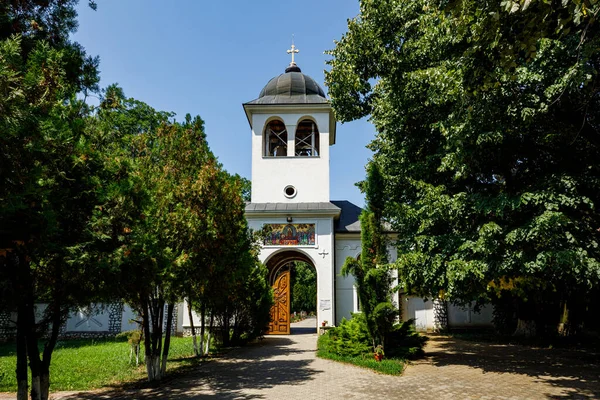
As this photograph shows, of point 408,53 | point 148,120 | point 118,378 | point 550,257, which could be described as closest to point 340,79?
point 408,53

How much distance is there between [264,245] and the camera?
1995 centimetres

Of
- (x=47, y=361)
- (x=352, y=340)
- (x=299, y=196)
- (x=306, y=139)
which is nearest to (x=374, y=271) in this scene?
(x=352, y=340)

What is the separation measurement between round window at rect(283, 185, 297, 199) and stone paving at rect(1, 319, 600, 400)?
8.95m

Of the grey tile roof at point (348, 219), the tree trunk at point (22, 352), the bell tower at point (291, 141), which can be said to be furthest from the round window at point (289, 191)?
the tree trunk at point (22, 352)

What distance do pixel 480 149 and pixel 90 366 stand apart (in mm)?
11234

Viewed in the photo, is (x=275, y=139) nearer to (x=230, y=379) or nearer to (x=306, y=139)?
(x=306, y=139)

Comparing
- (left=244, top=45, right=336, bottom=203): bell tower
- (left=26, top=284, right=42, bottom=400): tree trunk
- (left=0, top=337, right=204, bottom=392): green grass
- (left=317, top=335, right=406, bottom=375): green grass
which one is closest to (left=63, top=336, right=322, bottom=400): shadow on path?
(left=317, top=335, right=406, bottom=375): green grass

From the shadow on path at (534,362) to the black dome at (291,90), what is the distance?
12.8 m

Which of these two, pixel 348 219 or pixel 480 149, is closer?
pixel 480 149

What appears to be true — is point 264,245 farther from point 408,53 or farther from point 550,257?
point 550,257

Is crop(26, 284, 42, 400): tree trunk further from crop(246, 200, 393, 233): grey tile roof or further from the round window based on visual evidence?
the round window

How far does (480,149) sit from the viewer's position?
373 inches

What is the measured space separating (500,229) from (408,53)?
17.6 ft

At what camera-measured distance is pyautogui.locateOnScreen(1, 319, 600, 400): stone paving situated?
788cm
